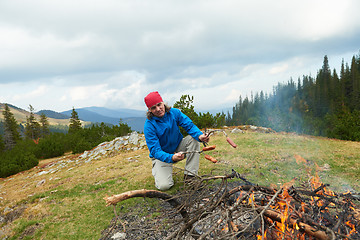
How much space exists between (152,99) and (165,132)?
0.75m

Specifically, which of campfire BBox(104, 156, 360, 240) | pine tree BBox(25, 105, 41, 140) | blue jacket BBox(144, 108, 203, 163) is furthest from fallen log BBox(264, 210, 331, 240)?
pine tree BBox(25, 105, 41, 140)

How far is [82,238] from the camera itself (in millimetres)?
3350

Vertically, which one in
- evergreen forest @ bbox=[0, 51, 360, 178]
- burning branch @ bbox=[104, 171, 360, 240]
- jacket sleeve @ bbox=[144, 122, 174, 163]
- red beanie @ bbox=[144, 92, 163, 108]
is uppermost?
red beanie @ bbox=[144, 92, 163, 108]

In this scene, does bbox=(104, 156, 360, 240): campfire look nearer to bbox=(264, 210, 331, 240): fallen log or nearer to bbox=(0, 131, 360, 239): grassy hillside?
bbox=(264, 210, 331, 240): fallen log

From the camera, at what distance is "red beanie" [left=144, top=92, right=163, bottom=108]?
3.62 metres

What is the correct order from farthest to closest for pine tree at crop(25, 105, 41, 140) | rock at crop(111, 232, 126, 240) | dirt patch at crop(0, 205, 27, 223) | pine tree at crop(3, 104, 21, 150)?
pine tree at crop(25, 105, 41, 140)
pine tree at crop(3, 104, 21, 150)
dirt patch at crop(0, 205, 27, 223)
rock at crop(111, 232, 126, 240)

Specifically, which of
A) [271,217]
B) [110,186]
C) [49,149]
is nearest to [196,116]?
[110,186]

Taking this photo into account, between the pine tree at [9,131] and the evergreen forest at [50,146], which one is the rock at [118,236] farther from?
the pine tree at [9,131]

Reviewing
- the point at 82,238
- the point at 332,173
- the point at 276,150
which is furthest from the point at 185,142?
the point at 276,150

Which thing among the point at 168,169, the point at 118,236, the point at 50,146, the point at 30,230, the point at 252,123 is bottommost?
the point at 252,123

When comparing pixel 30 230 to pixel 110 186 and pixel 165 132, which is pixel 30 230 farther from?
pixel 165 132

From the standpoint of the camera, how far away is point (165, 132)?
13.0ft

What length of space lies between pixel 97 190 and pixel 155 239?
340cm

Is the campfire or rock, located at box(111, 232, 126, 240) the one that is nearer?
the campfire
